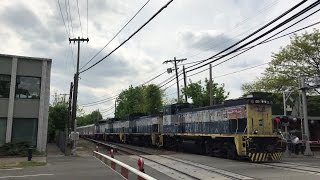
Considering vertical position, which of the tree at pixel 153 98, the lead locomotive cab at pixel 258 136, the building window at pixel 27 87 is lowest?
the lead locomotive cab at pixel 258 136

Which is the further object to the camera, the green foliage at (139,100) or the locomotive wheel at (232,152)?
the green foliage at (139,100)

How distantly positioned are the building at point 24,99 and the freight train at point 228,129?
10882 millimetres

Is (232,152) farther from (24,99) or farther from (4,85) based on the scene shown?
(4,85)

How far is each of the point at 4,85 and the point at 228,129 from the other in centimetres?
1678

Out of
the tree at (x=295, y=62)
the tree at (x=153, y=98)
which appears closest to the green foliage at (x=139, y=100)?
the tree at (x=153, y=98)

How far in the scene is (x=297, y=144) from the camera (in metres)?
31.2

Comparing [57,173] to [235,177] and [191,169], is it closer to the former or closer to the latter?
[191,169]

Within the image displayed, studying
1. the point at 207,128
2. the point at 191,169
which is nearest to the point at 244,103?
the point at 207,128

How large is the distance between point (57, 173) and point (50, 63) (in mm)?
15880

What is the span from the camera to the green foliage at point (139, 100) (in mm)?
70750

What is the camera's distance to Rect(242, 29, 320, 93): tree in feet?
138

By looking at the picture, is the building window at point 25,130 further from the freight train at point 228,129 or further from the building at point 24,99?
the freight train at point 228,129

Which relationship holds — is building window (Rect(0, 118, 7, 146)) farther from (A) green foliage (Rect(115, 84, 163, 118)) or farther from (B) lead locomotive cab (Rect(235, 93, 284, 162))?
(A) green foliage (Rect(115, 84, 163, 118))

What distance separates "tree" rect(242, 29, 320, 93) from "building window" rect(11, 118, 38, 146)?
2607 cm
